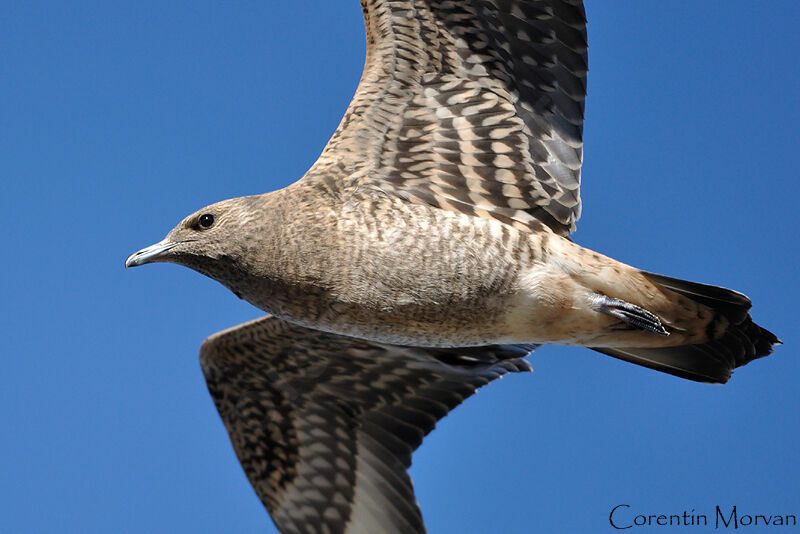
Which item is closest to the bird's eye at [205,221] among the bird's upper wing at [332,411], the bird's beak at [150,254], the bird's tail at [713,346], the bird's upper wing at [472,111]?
the bird's beak at [150,254]

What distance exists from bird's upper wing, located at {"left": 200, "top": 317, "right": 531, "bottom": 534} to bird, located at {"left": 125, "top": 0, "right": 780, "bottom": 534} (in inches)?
1.0

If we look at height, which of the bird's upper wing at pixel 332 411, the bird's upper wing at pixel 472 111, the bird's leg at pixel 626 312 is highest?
the bird's upper wing at pixel 472 111

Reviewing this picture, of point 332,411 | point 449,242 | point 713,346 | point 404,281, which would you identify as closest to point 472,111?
point 449,242

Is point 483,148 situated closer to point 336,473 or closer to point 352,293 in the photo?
point 352,293

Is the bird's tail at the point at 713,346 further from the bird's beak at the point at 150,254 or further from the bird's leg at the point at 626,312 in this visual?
the bird's beak at the point at 150,254

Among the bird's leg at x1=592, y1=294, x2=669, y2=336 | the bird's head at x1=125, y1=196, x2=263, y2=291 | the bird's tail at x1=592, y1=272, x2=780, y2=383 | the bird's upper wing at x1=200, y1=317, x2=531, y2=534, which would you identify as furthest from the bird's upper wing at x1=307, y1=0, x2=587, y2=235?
the bird's upper wing at x1=200, y1=317, x2=531, y2=534

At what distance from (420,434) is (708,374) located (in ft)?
7.14

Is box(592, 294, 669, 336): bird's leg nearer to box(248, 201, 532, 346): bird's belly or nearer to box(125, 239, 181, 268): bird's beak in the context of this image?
box(248, 201, 532, 346): bird's belly

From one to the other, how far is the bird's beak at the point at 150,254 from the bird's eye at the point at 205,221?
165 mm

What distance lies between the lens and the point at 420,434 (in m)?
7.45

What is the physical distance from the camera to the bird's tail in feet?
19.9

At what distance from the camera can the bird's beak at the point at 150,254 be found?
231 inches

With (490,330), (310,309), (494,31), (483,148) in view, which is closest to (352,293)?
(310,309)

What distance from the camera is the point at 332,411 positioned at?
302 inches
